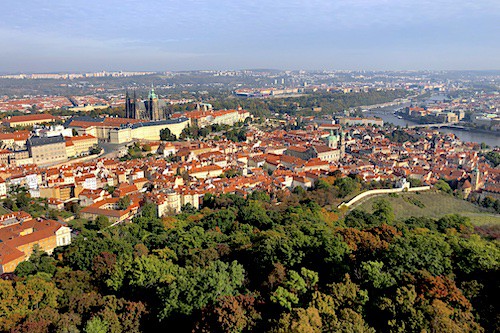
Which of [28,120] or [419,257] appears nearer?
[419,257]

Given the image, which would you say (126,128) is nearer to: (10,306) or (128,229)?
(128,229)

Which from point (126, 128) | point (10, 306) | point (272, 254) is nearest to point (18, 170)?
point (126, 128)

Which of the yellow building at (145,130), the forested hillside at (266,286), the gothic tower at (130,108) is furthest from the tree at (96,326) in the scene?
the gothic tower at (130,108)

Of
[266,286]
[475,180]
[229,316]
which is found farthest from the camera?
[475,180]

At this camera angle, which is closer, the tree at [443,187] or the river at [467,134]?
the tree at [443,187]

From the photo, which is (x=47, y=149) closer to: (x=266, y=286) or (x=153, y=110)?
(x=153, y=110)

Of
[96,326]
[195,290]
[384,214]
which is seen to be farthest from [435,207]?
[96,326]

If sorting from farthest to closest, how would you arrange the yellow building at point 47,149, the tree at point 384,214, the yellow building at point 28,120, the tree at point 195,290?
the yellow building at point 28,120 < the yellow building at point 47,149 < the tree at point 384,214 < the tree at point 195,290

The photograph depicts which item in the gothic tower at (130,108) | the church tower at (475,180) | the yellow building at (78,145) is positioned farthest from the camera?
the gothic tower at (130,108)

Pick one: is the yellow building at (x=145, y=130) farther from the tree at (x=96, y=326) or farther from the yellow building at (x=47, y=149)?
the tree at (x=96, y=326)
